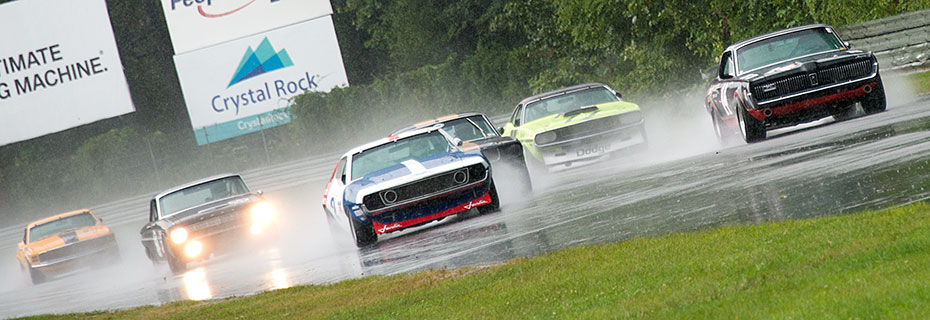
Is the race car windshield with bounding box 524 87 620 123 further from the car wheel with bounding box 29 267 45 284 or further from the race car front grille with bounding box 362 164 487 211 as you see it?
the car wheel with bounding box 29 267 45 284

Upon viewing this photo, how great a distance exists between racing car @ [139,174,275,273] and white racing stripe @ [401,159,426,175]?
5.35 meters

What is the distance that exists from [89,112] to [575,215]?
29.2m

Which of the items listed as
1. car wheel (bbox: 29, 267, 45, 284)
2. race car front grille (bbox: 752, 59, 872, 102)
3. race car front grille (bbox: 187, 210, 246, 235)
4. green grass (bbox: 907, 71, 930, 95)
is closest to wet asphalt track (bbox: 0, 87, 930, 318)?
race car front grille (bbox: 187, 210, 246, 235)

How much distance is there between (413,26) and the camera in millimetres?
46500

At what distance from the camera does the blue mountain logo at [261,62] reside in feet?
120

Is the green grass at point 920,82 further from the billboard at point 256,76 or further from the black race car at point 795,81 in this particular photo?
the billboard at point 256,76

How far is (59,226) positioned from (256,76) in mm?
11502

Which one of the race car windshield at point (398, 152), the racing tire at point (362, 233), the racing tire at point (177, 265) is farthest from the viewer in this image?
the racing tire at point (177, 265)

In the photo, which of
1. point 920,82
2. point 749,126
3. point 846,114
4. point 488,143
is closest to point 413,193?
point 488,143

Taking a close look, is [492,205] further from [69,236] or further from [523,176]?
[69,236]

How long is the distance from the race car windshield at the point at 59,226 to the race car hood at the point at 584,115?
1208 centimetres

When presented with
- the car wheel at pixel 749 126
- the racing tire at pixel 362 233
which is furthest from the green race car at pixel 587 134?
the racing tire at pixel 362 233

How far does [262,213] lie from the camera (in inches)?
740

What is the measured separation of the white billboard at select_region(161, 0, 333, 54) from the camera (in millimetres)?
36719
